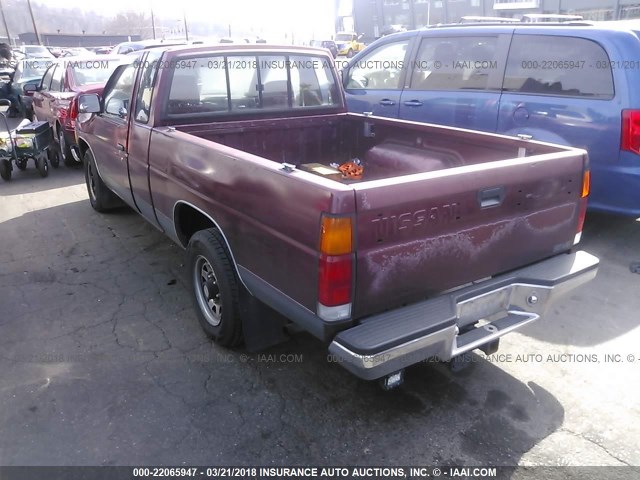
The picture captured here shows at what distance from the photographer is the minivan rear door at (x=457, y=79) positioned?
530 cm

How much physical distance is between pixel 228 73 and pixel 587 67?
3.19 m

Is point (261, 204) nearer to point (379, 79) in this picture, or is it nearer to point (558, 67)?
point (558, 67)

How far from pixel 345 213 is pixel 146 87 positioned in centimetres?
256

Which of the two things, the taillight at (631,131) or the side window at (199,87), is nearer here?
the side window at (199,87)

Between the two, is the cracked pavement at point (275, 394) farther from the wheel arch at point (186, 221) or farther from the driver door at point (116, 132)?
the driver door at point (116, 132)

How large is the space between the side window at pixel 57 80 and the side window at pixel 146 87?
5764 mm

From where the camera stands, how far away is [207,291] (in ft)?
11.2

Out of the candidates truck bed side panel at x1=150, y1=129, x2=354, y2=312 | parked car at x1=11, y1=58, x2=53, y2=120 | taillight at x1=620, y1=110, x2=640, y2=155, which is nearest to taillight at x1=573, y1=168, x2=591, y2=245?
truck bed side panel at x1=150, y1=129, x2=354, y2=312

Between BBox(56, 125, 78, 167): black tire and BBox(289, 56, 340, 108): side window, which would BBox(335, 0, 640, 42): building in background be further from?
BBox(289, 56, 340, 108): side window

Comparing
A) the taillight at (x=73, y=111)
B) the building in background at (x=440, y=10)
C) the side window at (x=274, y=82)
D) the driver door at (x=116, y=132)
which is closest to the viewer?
the side window at (x=274, y=82)

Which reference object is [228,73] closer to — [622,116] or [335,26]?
[622,116]

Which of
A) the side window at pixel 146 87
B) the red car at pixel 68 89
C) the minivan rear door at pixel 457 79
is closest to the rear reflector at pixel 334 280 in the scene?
the side window at pixel 146 87

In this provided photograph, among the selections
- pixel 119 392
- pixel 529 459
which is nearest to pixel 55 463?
pixel 119 392

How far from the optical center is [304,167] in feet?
12.4
